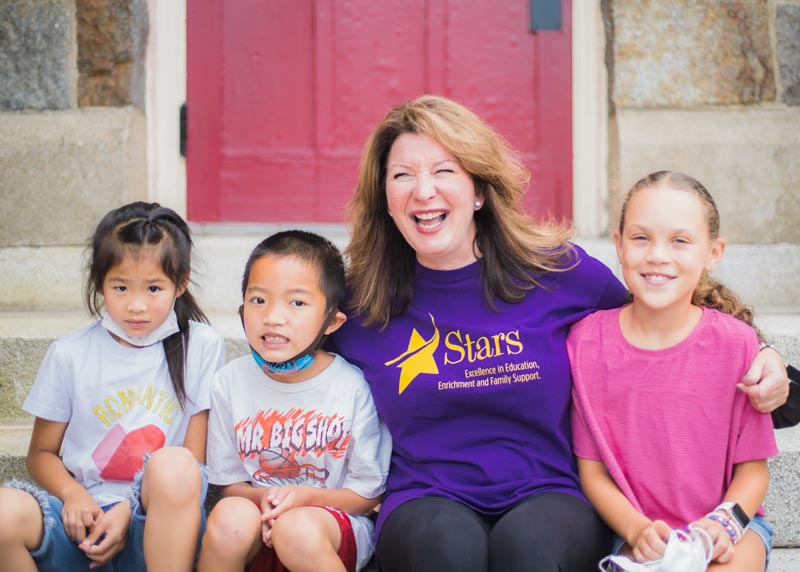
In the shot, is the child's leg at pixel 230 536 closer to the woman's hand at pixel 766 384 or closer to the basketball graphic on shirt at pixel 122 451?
the basketball graphic on shirt at pixel 122 451

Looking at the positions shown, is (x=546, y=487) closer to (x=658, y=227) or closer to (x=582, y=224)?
(x=658, y=227)

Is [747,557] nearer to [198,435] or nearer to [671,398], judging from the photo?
[671,398]

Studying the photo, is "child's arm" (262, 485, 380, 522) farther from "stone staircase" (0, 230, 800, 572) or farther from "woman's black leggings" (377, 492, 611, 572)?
"stone staircase" (0, 230, 800, 572)

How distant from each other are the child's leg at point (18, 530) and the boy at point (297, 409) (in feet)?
1.32

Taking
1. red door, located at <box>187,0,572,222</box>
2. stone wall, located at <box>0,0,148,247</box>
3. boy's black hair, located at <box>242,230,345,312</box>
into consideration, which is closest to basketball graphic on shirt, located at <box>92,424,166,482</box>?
boy's black hair, located at <box>242,230,345,312</box>

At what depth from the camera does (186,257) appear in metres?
2.17

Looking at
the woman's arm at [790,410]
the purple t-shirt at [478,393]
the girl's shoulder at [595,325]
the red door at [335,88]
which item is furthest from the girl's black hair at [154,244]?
the woman's arm at [790,410]

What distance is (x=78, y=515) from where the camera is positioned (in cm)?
194

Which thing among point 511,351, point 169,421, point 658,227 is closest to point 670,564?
point 511,351

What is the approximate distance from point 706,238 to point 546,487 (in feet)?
2.14

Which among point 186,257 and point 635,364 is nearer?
point 635,364

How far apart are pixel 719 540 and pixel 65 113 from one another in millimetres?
2560

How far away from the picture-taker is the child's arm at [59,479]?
194 cm

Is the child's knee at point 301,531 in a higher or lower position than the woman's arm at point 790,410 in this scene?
lower
